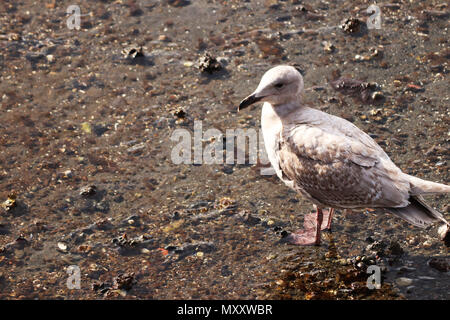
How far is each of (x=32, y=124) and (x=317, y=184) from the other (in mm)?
3821

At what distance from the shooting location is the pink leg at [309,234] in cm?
588

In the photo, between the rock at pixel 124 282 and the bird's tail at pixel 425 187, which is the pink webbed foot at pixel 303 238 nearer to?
the bird's tail at pixel 425 187

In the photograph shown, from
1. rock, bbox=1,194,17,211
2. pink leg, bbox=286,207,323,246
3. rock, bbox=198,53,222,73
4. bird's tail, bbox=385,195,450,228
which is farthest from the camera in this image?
rock, bbox=198,53,222,73

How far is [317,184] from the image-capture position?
5.56m

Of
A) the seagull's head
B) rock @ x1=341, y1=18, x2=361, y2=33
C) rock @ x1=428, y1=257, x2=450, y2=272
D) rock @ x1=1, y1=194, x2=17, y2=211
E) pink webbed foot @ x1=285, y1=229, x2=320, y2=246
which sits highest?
rock @ x1=341, y1=18, x2=361, y2=33

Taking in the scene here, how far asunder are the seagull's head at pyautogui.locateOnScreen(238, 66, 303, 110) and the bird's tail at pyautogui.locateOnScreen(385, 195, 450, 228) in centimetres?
153

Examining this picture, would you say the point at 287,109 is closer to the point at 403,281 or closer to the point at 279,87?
the point at 279,87

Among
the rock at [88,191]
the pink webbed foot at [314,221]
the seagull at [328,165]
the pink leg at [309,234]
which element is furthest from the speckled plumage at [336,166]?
the rock at [88,191]

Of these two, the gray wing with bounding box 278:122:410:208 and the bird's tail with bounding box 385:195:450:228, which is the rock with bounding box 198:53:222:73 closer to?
the gray wing with bounding box 278:122:410:208

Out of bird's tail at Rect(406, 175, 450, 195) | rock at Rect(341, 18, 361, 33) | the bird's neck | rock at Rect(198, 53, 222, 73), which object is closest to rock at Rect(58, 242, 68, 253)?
the bird's neck

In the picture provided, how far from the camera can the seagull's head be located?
5930 mm

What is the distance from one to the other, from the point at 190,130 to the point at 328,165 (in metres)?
2.35

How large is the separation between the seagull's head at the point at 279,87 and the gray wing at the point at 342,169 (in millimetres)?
448
